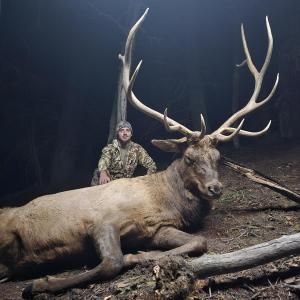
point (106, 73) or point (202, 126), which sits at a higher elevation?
point (106, 73)

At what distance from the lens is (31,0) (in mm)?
10773

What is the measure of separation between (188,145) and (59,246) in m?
1.90

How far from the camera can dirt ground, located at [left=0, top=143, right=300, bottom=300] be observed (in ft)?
10.3

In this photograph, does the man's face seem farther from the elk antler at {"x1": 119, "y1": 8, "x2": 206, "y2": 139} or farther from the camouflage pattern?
the elk antler at {"x1": 119, "y1": 8, "x2": 206, "y2": 139}

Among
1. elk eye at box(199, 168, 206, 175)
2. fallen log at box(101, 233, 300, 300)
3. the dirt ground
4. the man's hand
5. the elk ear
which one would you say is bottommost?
the dirt ground

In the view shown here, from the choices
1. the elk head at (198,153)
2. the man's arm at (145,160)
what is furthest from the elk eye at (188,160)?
the man's arm at (145,160)

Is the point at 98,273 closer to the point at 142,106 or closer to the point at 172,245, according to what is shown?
the point at 172,245

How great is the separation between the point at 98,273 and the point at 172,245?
0.89 metres

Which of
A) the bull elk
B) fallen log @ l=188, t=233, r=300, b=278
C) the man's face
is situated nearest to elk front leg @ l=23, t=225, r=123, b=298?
the bull elk

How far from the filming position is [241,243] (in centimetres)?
429

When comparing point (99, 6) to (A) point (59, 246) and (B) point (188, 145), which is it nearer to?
(B) point (188, 145)

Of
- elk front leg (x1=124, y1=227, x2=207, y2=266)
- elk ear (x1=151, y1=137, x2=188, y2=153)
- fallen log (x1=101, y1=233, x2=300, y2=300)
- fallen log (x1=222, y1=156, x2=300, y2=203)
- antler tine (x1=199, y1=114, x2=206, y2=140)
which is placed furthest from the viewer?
fallen log (x1=222, y1=156, x2=300, y2=203)

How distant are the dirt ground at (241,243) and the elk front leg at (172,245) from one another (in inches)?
6.8

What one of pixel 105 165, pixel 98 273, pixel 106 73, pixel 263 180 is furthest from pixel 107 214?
pixel 106 73
